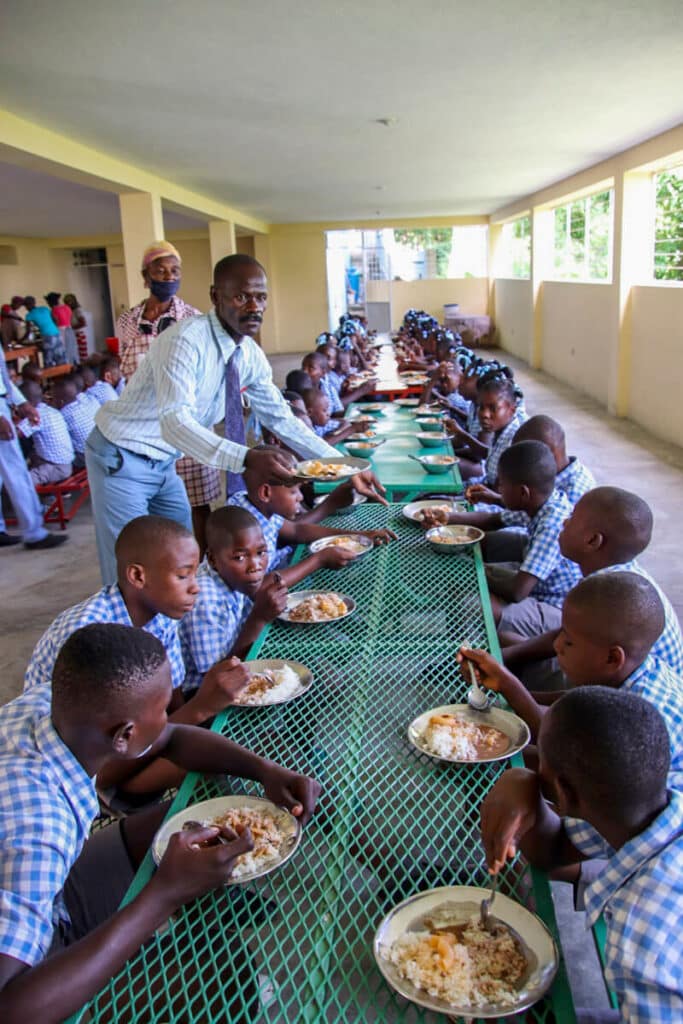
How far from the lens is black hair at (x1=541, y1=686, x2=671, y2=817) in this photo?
Answer: 1087mm

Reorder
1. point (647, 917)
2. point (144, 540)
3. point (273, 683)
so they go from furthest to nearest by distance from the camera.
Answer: point (144, 540), point (273, 683), point (647, 917)

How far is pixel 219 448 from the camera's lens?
2.46 m

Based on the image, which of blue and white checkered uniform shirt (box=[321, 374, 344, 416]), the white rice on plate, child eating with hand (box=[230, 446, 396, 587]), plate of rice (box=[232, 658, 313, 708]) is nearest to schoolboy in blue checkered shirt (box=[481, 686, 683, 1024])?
the white rice on plate

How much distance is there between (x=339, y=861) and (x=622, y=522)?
127 cm

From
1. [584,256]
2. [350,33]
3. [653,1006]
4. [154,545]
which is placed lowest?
[653,1006]

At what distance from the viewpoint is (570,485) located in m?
2.90

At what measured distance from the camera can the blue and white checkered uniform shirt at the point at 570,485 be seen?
9.41 ft

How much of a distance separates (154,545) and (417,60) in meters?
3.89

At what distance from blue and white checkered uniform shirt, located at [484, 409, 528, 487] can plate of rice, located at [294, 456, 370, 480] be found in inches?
42.3

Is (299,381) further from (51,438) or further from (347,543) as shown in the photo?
(347,543)

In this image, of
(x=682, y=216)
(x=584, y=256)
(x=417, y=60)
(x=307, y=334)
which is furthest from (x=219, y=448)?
(x=307, y=334)

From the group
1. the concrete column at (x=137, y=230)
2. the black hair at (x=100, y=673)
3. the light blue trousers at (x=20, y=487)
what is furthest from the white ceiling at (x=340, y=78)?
the black hair at (x=100, y=673)

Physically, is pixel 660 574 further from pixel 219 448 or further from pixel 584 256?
pixel 584 256

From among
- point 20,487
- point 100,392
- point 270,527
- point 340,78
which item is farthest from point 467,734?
point 100,392
